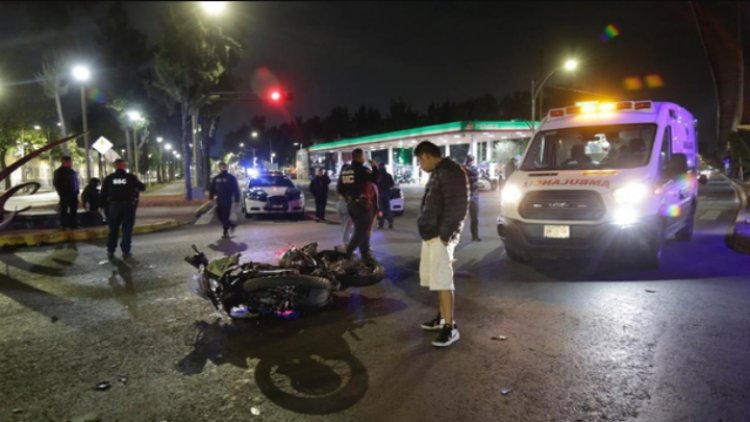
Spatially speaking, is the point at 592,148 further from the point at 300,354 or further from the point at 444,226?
the point at 300,354

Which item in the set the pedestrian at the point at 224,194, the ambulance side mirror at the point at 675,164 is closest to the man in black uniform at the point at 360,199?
the ambulance side mirror at the point at 675,164

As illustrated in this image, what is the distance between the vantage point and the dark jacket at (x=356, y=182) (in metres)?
8.02

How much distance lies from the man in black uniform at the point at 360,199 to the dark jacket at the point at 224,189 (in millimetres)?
4997

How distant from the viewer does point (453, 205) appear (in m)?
5.07

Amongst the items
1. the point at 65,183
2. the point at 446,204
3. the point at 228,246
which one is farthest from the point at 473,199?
the point at 65,183

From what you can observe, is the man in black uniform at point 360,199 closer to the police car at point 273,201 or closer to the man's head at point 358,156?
the man's head at point 358,156

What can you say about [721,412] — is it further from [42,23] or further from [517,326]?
[42,23]

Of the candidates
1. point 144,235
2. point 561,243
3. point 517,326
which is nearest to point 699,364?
point 517,326

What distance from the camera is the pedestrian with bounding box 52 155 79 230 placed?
502 inches

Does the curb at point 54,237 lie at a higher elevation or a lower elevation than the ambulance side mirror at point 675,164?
lower

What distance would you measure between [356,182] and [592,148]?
4085 millimetres

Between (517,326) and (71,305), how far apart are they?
512 cm

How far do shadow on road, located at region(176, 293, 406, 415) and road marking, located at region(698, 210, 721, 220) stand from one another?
12541 millimetres

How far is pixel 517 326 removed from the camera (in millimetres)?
5484
